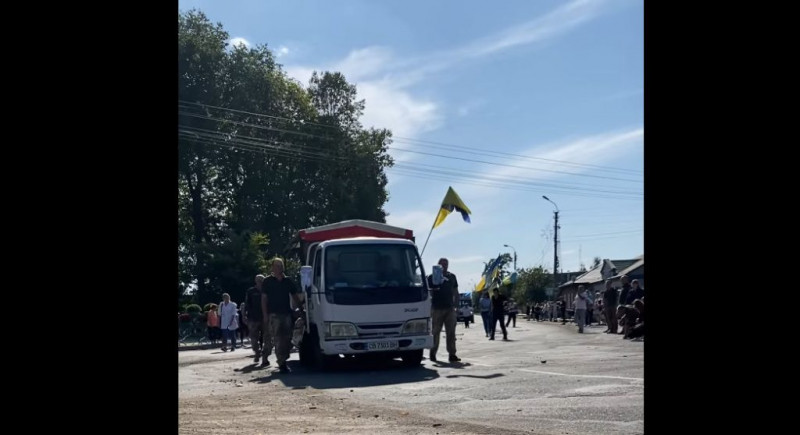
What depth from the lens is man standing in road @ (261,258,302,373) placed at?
16.2m

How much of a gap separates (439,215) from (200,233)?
1529 inches

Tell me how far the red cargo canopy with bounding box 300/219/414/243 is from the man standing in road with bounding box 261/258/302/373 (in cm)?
277

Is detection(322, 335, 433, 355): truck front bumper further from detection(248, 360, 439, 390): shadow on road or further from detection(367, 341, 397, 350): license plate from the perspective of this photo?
detection(248, 360, 439, 390): shadow on road

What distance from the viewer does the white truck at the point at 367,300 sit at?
15797mm

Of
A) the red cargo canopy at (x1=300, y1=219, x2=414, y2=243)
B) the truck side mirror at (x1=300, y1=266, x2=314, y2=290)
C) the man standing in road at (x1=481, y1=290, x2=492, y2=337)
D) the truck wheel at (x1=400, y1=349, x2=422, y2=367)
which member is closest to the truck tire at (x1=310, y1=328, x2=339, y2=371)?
the truck side mirror at (x1=300, y1=266, x2=314, y2=290)

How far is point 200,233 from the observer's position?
5956 cm

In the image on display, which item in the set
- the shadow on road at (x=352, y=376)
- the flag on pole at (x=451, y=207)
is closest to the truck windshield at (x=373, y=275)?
the shadow on road at (x=352, y=376)

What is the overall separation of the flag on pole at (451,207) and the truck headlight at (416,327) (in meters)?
7.03

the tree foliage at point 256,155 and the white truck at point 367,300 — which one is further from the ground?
the tree foliage at point 256,155

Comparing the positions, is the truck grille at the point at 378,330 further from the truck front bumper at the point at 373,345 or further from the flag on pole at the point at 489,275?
the flag on pole at the point at 489,275

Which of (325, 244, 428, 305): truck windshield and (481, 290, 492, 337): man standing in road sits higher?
(325, 244, 428, 305): truck windshield

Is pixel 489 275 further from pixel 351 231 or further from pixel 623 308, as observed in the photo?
pixel 351 231

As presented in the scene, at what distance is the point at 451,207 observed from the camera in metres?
23.3
